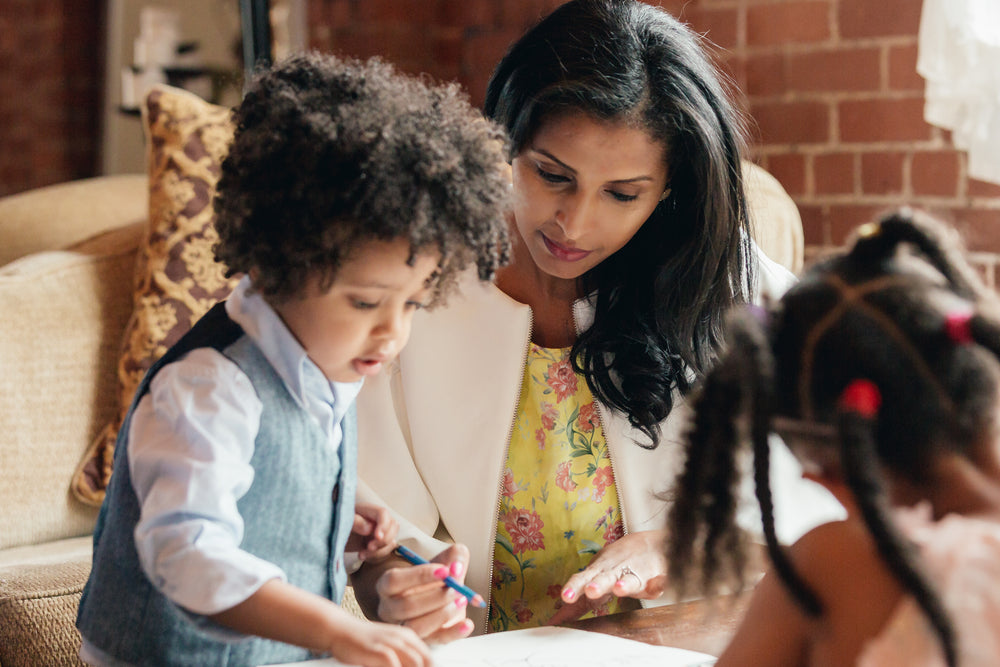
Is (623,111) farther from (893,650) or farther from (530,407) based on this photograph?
(893,650)

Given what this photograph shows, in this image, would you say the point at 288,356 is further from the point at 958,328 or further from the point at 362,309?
the point at 958,328

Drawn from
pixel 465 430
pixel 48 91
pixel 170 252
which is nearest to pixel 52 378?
pixel 170 252

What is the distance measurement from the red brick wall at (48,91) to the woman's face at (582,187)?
2813mm

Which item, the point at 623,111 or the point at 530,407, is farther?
the point at 530,407

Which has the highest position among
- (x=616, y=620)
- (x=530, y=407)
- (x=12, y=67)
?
(x=12, y=67)

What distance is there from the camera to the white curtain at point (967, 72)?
5.93ft

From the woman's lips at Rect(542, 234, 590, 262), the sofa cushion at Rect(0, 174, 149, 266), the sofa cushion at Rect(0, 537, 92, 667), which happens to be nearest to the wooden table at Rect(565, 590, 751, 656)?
the woman's lips at Rect(542, 234, 590, 262)

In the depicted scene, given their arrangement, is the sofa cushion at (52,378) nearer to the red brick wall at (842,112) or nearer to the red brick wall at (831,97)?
the red brick wall at (831,97)

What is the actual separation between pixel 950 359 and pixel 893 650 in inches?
6.8

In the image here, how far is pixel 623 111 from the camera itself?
1.27 meters

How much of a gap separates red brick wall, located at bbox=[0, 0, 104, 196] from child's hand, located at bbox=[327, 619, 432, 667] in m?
3.32

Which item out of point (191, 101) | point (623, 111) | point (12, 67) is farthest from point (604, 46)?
point (12, 67)

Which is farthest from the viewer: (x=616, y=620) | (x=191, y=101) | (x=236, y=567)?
(x=191, y=101)

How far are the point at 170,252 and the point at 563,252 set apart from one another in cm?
92
